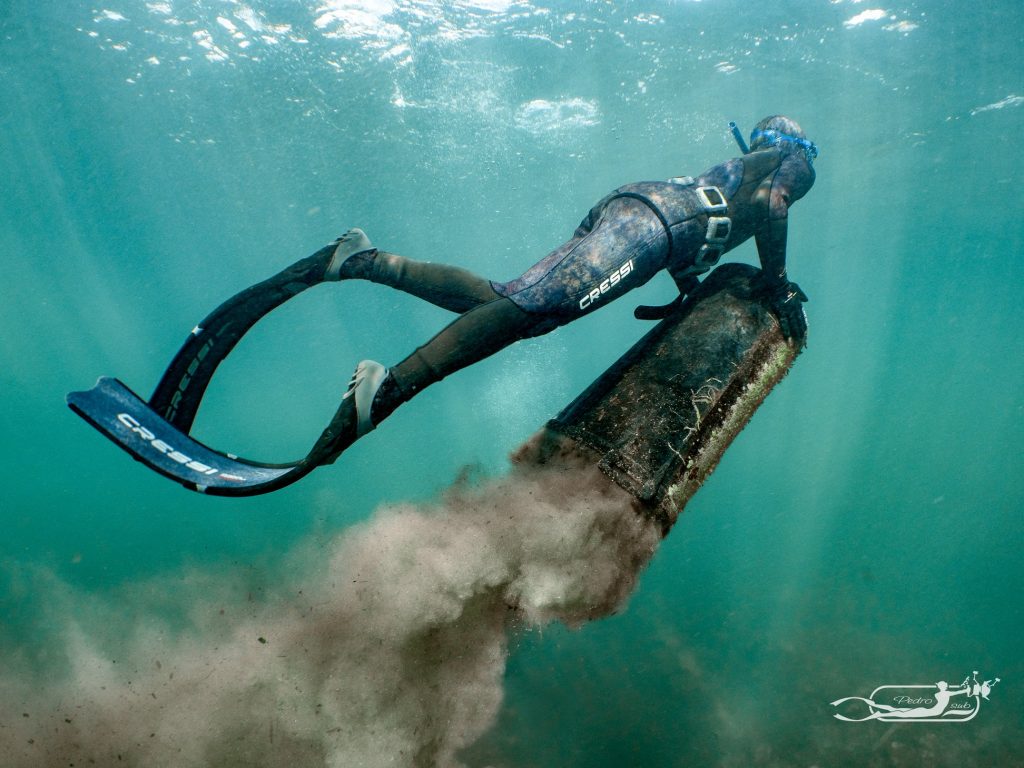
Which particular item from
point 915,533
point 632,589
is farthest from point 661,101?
point 915,533

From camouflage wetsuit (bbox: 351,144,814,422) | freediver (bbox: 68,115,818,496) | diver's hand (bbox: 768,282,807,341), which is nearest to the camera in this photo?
freediver (bbox: 68,115,818,496)

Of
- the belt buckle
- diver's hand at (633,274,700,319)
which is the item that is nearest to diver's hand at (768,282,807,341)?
diver's hand at (633,274,700,319)

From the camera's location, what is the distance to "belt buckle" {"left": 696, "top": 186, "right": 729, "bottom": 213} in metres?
3.63

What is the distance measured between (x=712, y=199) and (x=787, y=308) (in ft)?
3.23

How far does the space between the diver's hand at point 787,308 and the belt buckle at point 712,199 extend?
0.72 metres

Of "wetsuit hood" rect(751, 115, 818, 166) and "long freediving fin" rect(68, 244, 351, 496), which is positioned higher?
"wetsuit hood" rect(751, 115, 818, 166)

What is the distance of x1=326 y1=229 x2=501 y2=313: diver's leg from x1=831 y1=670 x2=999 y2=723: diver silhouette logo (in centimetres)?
1222

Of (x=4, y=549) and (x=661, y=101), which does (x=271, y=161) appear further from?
(x=4, y=549)

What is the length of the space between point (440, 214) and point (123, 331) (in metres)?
38.7

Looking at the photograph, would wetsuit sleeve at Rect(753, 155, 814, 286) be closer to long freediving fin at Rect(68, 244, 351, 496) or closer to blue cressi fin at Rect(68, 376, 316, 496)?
long freediving fin at Rect(68, 244, 351, 496)

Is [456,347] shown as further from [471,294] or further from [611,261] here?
[611,261]

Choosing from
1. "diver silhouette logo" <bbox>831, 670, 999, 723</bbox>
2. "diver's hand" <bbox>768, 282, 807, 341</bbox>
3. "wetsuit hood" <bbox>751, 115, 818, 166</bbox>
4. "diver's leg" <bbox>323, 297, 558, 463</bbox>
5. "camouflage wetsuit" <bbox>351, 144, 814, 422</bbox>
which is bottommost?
"diver silhouette logo" <bbox>831, 670, 999, 723</bbox>

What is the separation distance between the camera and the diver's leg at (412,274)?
10.3ft

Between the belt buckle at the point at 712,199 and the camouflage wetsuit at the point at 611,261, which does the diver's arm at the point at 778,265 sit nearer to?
the camouflage wetsuit at the point at 611,261
